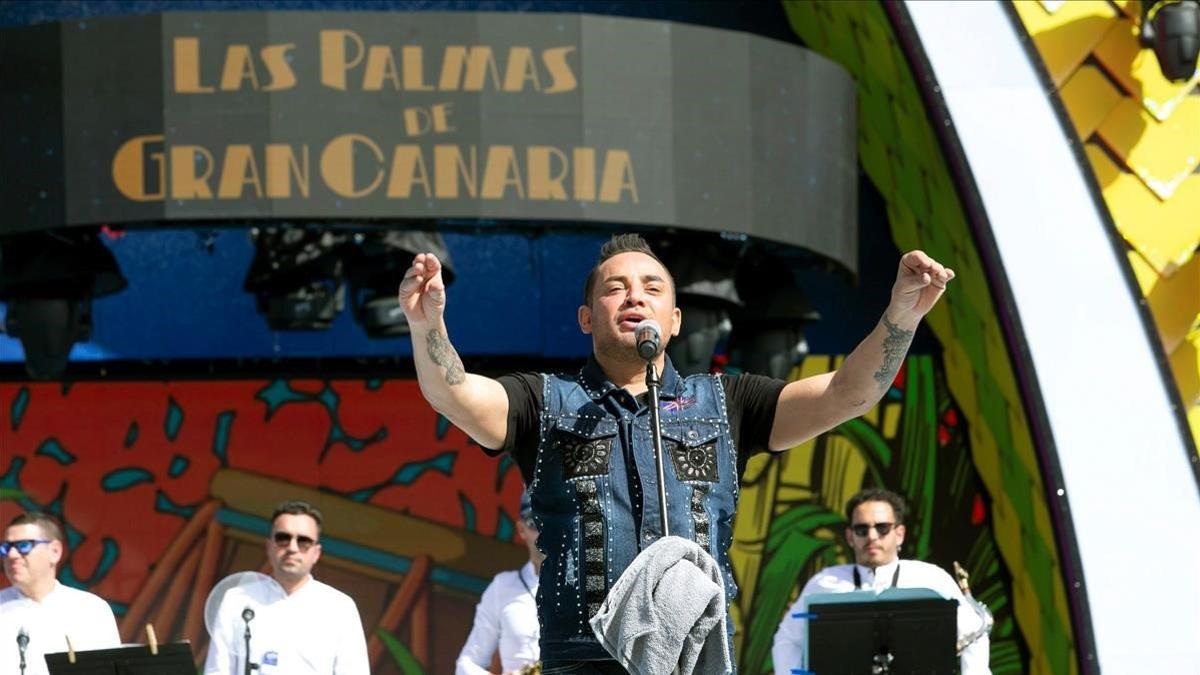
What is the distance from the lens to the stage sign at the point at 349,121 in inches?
422

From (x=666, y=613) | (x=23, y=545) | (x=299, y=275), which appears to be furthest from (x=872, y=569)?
(x=666, y=613)

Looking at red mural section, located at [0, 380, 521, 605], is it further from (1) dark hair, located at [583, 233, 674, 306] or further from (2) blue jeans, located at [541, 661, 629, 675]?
(2) blue jeans, located at [541, 661, 629, 675]

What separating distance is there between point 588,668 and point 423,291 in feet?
2.98

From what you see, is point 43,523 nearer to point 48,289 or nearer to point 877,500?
point 48,289

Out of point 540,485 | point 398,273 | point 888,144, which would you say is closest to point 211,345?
point 398,273

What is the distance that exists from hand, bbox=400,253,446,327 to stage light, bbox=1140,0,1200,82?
24.0 ft

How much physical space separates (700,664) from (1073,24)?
780 cm

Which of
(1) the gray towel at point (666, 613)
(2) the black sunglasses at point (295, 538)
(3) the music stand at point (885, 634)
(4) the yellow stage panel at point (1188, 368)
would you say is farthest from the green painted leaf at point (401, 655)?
(1) the gray towel at point (666, 613)

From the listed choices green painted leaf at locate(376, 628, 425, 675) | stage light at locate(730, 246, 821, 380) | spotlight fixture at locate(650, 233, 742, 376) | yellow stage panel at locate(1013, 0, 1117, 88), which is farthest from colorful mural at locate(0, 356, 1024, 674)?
yellow stage panel at locate(1013, 0, 1117, 88)

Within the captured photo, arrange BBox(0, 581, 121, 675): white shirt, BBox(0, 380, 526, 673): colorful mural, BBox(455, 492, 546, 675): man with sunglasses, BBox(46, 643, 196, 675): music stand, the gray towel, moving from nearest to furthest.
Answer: the gray towel → BBox(46, 643, 196, 675): music stand → BBox(0, 581, 121, 675): white shirt → BBox(455, 492, 546, 675): man with sunglasses → BBox(0, 380, 526, 673): colorful mural

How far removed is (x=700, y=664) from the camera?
4637 millimetres

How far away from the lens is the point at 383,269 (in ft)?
37.0

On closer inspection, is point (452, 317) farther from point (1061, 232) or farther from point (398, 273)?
point (1061, 232)

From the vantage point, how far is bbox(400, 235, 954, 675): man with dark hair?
4.76 meters
